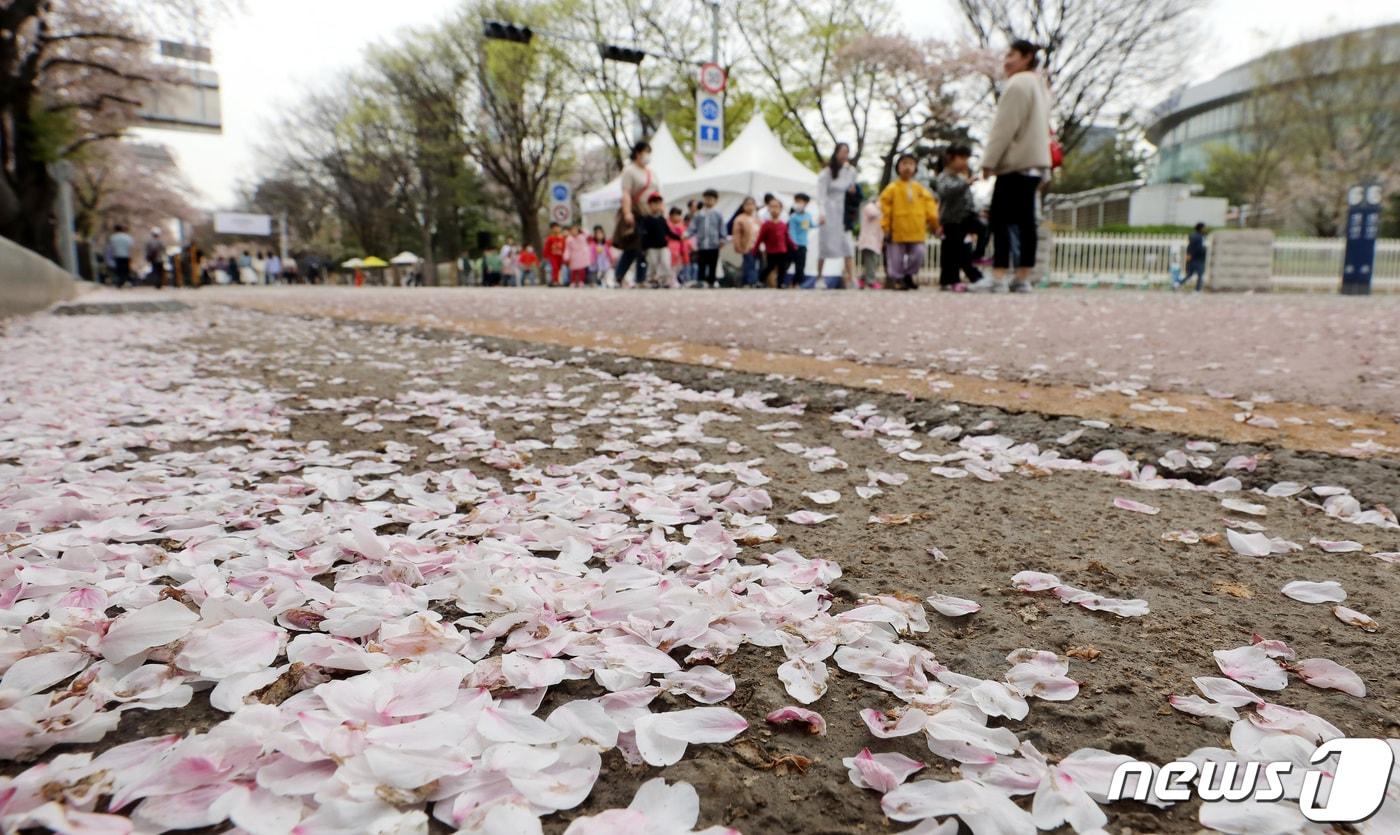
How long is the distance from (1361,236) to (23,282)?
19127 millimetres

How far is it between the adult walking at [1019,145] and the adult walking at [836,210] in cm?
433

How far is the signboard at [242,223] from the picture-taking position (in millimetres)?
51094

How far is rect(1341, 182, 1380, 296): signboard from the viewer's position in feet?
43.1

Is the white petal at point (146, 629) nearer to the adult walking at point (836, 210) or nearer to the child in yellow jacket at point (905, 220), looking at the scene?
the child in yellow jacket at point (905, 220)

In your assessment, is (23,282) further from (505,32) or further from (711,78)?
(711,78)

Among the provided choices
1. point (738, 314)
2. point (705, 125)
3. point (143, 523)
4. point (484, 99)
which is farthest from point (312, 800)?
point (484, 99)

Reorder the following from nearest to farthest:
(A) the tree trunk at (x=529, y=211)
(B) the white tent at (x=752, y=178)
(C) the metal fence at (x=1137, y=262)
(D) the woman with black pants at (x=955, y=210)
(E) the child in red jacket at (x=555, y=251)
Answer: (D) the woman with black pants at (x=955, y=210), (C) the metal fence at (x=1137, y=262), (B) the white tent at (x=752, y=178), (E) the child in red jacket at (x=555, y=251), (A) the tree trunk at (x=529, y=211)

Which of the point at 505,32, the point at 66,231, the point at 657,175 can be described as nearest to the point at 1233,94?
the point at 657,175

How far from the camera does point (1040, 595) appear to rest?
44.8 inches

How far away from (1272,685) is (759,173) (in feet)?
53.7

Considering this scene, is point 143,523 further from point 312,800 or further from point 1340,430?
point 1340,430

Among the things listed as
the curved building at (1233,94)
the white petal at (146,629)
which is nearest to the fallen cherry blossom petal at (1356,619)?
the white petal at (146,629)

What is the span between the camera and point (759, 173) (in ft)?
53.6

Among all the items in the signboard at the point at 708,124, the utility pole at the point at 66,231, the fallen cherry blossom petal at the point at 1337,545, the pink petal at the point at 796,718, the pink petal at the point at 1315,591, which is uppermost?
the signboard at the point at 708,124
